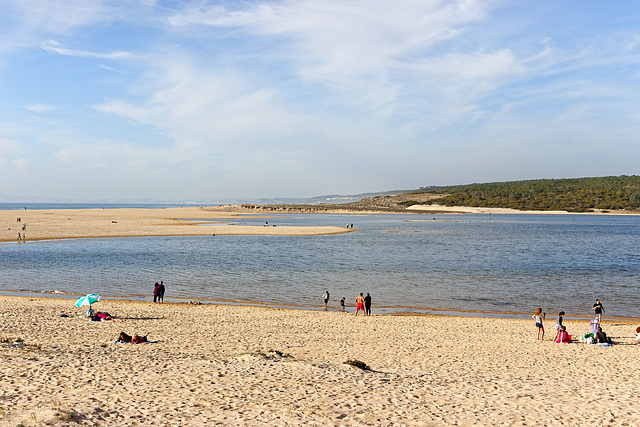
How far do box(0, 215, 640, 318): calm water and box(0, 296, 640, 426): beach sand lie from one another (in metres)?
6.28

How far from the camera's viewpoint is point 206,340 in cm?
1683

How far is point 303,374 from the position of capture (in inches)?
487

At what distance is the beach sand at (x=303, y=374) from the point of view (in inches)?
379

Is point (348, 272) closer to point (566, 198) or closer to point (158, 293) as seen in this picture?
point (158, 293)

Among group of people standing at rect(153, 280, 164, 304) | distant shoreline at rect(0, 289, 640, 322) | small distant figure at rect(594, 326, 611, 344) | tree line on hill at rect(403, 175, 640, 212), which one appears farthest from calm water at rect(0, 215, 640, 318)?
tree line on hill at rect(403, 175, 640, 212)

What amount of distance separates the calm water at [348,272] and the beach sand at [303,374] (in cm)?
628

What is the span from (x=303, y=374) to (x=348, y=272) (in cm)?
2341

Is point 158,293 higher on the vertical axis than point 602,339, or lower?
higher

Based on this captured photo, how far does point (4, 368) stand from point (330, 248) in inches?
1654

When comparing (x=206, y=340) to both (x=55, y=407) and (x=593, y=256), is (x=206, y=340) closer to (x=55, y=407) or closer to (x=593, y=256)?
(x=55, y=407)

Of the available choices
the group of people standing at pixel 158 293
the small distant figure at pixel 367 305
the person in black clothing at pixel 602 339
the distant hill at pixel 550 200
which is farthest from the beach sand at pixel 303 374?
the distant hill at pixel 550 200

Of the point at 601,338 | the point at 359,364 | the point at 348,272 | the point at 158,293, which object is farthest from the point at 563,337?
the point at 158,293

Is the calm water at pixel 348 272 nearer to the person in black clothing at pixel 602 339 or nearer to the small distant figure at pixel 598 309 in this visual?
→ the small distant figure at pixel 598 309

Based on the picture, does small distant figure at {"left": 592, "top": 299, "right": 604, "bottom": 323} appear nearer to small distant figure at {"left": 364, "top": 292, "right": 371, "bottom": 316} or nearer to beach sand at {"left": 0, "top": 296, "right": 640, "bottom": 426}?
beach sand at {"left": 0, "top": 296, "right": 640, "bottom": 426}
